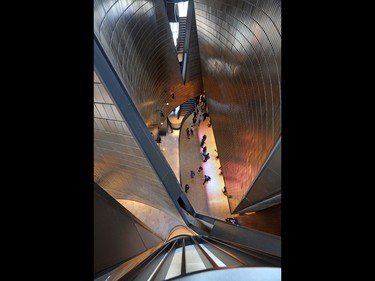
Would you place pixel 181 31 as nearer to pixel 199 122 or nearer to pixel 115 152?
pixel 199 122

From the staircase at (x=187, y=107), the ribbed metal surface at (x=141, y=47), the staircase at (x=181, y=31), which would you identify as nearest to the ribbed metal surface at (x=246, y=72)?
the ribbed metal surface at (x=141, y=47)

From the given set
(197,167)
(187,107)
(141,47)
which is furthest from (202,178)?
(187,107)

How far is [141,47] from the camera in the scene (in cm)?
926

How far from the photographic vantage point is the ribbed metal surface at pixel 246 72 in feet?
17.5

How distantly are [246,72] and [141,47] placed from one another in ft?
14.9

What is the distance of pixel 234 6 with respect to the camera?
22.6 ft

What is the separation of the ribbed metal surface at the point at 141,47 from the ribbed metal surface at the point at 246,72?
215cm

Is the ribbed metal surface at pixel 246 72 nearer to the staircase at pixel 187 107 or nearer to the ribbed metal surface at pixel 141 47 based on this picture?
the ribbed metal surface at pixel 141 47

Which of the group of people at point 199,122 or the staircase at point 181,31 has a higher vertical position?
the staircase at point 181,31

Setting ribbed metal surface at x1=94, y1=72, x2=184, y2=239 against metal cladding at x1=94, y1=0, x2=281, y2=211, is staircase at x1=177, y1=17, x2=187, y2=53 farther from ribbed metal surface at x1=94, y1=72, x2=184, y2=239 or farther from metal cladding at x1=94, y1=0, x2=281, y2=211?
ribbed metal surface at x1=94, y1=72, x2=184, y2=239

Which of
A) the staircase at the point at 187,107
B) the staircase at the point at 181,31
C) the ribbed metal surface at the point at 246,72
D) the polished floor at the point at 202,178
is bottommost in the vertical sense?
the polished floor at the point at 202,178

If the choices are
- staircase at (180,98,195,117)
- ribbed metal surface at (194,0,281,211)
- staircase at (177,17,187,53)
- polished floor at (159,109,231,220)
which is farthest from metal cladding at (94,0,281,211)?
staircase at (180,98,195,117)

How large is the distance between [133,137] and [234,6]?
5422 millimetres
